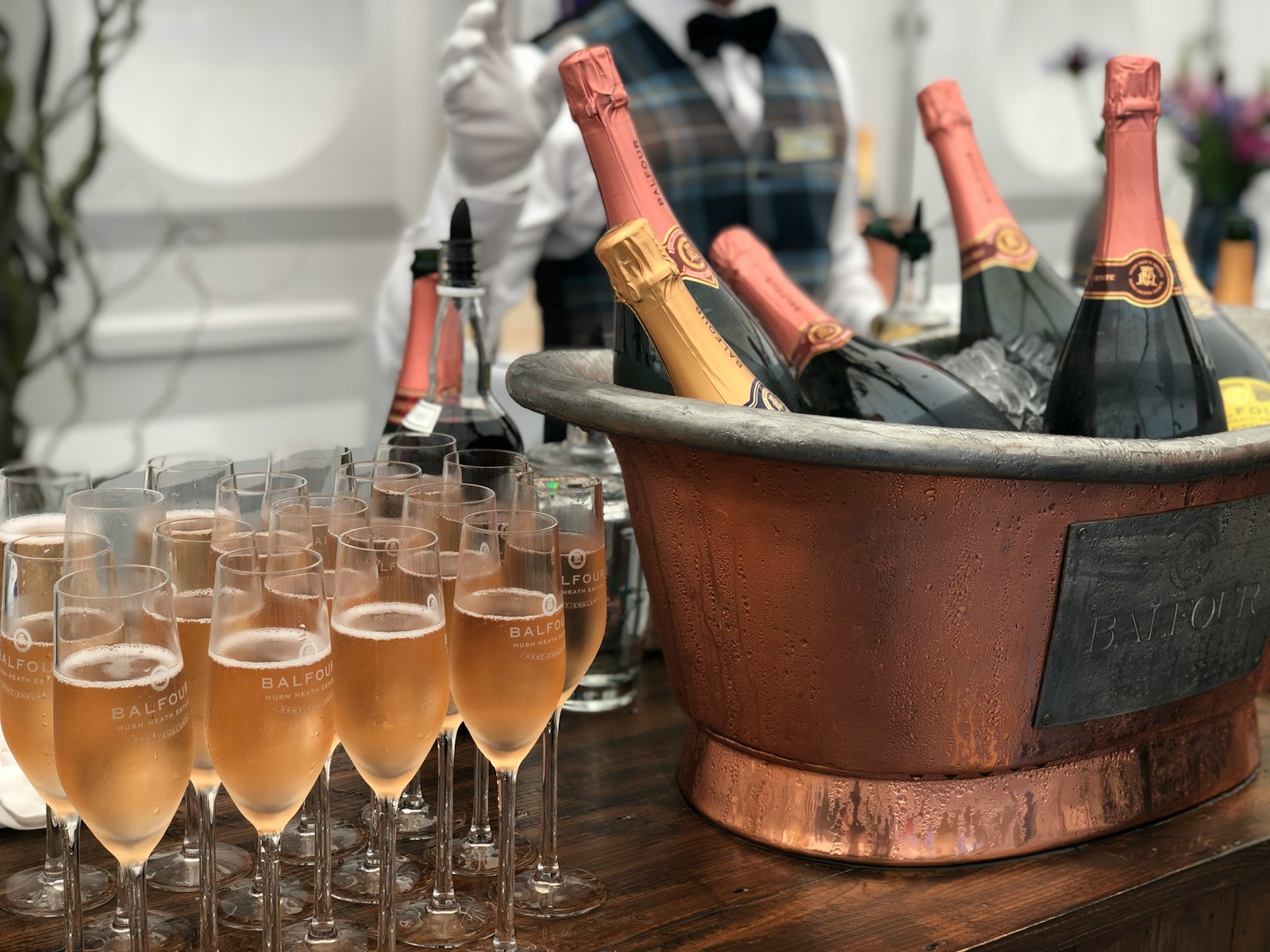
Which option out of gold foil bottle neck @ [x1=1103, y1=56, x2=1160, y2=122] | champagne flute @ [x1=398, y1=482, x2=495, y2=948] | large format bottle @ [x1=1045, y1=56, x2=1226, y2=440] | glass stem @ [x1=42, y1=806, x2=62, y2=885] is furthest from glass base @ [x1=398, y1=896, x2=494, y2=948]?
gold foil bottle neck @ [x1=1103, y1=56, x2=1160, y2=122]

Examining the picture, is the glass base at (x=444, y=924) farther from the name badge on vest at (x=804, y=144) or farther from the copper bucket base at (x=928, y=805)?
the name badge on vest at (x=804, y=144)

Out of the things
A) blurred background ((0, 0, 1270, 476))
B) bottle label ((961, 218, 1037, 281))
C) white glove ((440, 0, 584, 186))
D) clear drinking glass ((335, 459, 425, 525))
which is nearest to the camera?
clear drinking glass ((335, 459, 425, 525))

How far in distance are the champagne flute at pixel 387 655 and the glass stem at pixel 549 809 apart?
128 millimetres

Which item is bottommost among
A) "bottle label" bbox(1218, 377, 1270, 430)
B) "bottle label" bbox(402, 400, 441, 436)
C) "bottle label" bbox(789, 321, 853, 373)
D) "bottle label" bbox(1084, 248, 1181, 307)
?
"bottle label" bbox(402, 400, 441, 436)

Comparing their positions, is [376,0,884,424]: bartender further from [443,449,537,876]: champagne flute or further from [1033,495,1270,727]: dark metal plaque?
[1033,495,1270,727]: dark metal plaque

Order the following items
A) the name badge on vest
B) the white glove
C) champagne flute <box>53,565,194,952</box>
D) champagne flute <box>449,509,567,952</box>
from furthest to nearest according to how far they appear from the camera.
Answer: the name badge on vest < the white glove < champagne flute <box>449,509,567,952</box> < champagne flute <box>53,565,194,952</box>

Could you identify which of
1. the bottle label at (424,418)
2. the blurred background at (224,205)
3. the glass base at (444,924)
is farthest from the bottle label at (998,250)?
the blurred background at (224,205)

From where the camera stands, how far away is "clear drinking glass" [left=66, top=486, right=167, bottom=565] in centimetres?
72

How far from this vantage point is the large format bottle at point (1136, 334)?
0.88 metres

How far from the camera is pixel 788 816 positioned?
79 cm

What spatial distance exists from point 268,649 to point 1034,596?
1.38 feet

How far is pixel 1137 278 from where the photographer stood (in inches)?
35.3

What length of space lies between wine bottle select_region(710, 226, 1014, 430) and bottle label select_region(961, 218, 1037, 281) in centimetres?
18

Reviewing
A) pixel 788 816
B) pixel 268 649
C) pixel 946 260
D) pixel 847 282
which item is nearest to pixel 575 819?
pixel 788 816
